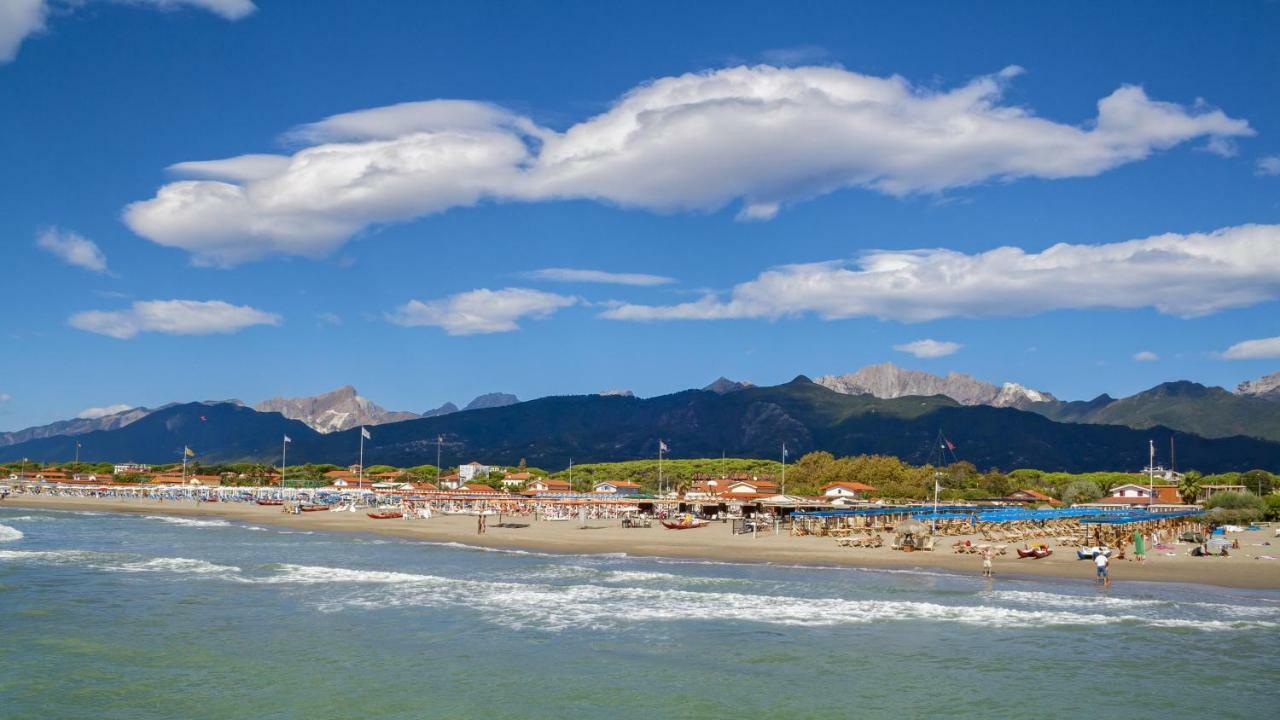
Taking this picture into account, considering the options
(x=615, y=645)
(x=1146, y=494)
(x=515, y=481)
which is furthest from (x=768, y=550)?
(x=515, y=481)

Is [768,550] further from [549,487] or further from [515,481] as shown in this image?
[515,481]

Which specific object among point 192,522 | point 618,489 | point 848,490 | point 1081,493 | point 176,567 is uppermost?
point 848,490

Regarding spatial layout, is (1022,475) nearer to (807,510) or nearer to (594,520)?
(807,510)

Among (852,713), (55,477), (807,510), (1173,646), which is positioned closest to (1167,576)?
(1173,646)

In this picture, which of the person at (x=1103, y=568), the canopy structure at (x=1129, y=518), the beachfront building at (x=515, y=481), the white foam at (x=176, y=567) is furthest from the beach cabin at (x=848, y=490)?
the white foam at (x=176, y=567)

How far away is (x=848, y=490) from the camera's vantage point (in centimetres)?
9775

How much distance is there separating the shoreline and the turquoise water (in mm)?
3700

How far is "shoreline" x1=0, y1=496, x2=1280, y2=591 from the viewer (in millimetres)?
39375

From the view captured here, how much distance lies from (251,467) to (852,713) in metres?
159

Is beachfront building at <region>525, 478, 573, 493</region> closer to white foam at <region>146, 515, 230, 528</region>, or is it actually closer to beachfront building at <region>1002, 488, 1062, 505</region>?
white foam at <region>146, 515, 230, 528</region>

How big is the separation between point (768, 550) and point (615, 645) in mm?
26127

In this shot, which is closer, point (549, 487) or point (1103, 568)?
point (1103, 568)

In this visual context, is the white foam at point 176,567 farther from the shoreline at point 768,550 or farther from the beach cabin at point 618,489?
the beach cabin at point 618,489

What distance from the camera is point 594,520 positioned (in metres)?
77.2
